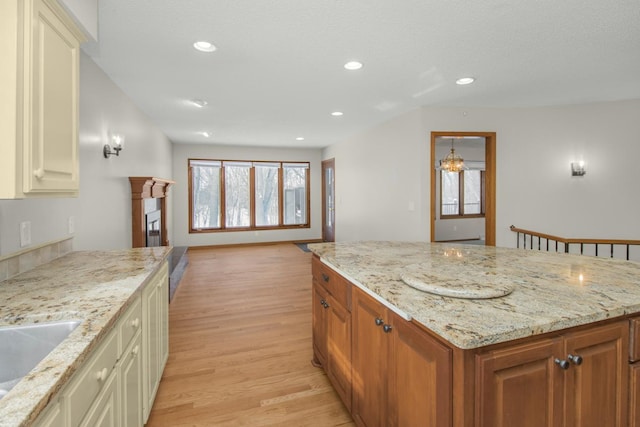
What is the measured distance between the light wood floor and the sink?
984 mm

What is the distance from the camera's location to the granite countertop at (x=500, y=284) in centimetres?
105

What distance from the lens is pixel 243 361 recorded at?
8.39ft

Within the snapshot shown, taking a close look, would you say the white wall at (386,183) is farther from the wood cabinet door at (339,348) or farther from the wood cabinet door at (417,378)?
the wood cabinet door at (417,378)

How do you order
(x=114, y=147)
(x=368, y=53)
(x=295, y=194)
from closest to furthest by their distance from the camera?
1. (x=368, y=53)
2. (x=114, y=147)
3. (x=295, y=194)

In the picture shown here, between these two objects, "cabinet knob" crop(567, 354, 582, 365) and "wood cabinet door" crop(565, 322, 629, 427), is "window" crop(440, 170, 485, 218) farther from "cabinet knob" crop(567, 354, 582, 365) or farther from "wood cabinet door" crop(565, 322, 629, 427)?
"cabinet knob" crop(567, 354, 582, 365)

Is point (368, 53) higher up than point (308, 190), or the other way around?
point (368, 53)

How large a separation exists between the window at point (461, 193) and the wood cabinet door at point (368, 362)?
291 inches

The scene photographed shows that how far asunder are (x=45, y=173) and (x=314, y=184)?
7265mm

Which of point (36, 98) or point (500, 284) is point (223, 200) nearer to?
point (36, 98)

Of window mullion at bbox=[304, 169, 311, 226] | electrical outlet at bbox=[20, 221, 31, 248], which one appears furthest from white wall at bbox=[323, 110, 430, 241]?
electrical outlet at bbox=[20, 221, 31, 248]

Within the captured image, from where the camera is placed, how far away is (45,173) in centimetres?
133

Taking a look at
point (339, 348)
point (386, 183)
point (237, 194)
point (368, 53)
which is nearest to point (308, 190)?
point (237, 194)

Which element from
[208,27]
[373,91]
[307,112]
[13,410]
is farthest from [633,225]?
[13,410]

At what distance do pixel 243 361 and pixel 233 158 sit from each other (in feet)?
19.6
